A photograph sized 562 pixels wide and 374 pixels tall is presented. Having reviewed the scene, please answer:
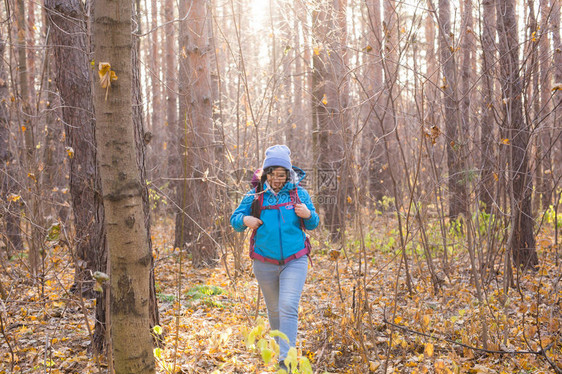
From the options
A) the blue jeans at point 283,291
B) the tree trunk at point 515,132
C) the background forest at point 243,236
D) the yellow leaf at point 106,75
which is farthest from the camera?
the tree trunk at point 515,132

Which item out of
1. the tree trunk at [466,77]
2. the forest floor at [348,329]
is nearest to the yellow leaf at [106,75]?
the forest floor at [348,329]

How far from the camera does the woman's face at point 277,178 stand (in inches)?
127

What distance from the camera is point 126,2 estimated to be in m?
1.61

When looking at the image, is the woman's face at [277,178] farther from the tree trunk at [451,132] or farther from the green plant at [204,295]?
the green plant at [204,295]

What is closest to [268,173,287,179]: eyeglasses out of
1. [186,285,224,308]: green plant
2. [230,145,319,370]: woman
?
[230,145,319,370]: woman

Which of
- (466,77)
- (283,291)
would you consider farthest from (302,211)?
(466,77)

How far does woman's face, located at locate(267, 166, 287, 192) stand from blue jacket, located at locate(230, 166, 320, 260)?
0.04m

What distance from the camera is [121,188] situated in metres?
1.66

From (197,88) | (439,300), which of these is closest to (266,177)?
(439,300)

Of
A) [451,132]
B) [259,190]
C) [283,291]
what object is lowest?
[283,291]

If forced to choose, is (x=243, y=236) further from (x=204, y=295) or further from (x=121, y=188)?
(x=121, y=188)

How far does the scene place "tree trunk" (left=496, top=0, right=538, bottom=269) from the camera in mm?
3672

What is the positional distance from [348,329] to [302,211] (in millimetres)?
1238

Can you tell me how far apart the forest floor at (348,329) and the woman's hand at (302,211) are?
0.35 m
